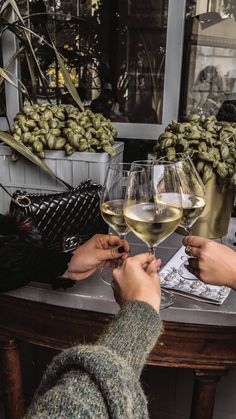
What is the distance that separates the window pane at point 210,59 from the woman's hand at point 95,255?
3.58 ft

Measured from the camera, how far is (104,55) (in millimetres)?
2012

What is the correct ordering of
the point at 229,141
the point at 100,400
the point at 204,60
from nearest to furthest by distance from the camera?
the point at 100,400
the point at 229,141
the point at 204,60

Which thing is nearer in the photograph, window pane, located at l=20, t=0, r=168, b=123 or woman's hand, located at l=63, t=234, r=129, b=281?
woman's hand, located at l=63, t=234, r=129, b=281

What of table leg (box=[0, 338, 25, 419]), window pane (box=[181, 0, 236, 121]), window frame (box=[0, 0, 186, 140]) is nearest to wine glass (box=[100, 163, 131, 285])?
table leg (box=[0, 338, 25, 419])

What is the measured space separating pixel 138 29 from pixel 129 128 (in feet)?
1.66

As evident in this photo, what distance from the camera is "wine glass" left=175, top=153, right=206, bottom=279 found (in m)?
0.89

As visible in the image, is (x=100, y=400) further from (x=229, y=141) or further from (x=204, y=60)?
(x=204, y=60)

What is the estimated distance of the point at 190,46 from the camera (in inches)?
67.6

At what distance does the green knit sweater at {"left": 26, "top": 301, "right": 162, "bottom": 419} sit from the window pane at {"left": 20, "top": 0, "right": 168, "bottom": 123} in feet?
4.82

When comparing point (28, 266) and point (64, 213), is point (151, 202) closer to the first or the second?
point (28, 266)

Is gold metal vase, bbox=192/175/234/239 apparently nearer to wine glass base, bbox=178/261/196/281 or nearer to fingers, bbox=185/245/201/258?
wine glass base, bbox=178/261/196/281

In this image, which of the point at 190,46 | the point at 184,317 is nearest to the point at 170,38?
the point at 190,46

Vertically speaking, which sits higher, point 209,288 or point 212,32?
point 212,32

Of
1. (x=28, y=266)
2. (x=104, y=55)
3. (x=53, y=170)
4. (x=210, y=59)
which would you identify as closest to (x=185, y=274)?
(x=28, y=266)
